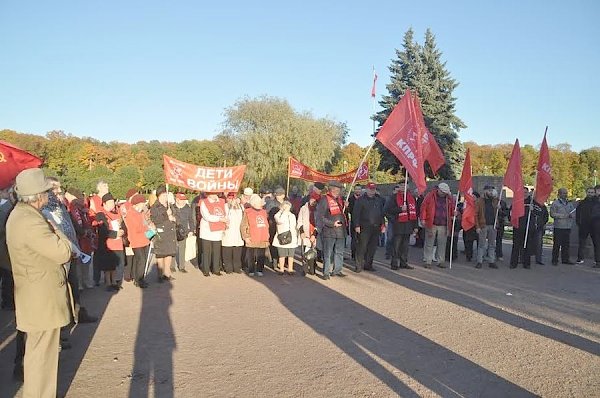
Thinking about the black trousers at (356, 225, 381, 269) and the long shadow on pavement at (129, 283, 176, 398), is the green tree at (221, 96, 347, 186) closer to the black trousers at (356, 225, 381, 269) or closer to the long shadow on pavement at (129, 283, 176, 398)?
the black trousers at (356, 225, 381, 269)

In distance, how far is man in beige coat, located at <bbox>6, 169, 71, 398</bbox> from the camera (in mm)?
3715

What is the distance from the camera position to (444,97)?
33.8 metres

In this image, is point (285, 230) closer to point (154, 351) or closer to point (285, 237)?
point (285, 237)

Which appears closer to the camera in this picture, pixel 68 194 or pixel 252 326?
pixel 252 326

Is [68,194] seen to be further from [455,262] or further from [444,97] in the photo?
[444,97]

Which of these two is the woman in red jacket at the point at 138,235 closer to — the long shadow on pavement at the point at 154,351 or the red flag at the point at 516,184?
the long shadow on pavement at the point at 154,351

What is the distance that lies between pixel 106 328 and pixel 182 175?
5496 mm

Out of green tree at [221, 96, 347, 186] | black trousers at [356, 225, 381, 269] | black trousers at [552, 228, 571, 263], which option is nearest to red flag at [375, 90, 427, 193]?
black trousers at [356, 225, 381, 269]

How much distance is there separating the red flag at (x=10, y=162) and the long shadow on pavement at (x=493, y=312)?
7.10m

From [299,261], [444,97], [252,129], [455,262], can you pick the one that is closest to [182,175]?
[299,261]

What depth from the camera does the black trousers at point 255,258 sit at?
10586 mm

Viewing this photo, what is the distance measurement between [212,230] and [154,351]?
192 inches

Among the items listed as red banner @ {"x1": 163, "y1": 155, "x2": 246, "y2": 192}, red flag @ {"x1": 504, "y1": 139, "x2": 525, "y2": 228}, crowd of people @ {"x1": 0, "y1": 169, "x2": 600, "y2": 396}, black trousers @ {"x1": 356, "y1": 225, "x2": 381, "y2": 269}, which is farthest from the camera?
red flag @ {"x1": 504, "y1": 139, "x2": 525, "y2": 228}

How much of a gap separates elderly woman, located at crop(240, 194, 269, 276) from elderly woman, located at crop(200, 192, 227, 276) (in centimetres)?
51
